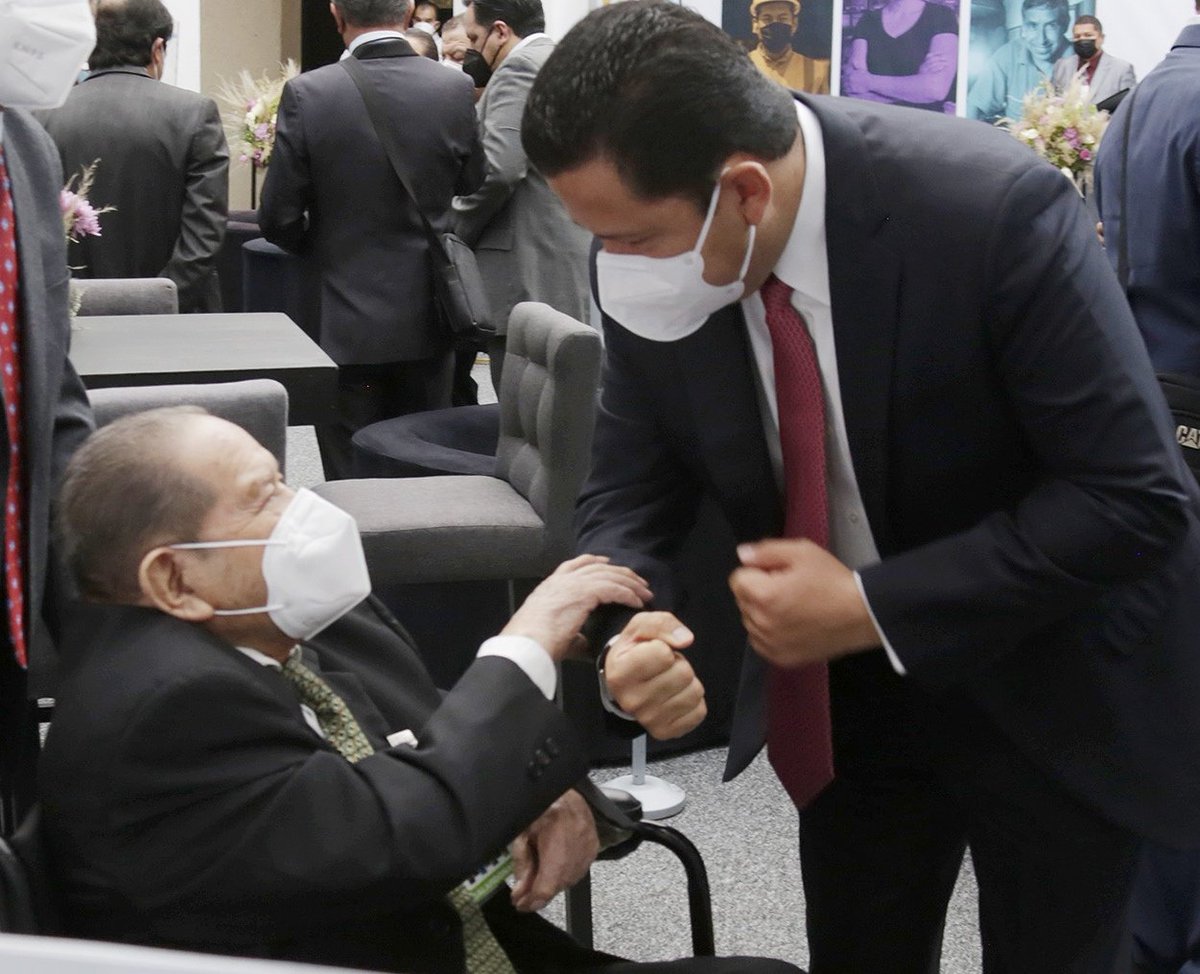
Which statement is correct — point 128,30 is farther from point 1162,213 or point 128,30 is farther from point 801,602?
point 801,602

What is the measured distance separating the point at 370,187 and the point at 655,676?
3.23 m

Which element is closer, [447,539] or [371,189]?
[447,539]

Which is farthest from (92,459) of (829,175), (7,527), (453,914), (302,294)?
(302,294)

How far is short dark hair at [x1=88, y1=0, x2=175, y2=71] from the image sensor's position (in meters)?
4.71

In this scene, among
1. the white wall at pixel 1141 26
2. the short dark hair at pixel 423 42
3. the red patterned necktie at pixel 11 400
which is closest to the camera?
the red patterned necktie at pixel 11 400

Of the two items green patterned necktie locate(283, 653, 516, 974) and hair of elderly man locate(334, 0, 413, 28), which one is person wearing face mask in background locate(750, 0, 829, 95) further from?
green patterned necktie locate(283, 653, 516, 974)

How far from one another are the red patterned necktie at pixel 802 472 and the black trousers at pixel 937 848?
0.10 m

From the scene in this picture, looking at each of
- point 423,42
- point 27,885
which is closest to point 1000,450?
point 27,885

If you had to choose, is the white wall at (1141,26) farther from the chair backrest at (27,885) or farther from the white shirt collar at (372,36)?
the chair backrest at (27,885)

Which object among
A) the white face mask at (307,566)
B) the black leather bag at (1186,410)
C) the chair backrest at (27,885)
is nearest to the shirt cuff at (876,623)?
the white face mask at (307,566)

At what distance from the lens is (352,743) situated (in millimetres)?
1552

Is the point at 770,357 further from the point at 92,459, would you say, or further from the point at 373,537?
the point at 373,537

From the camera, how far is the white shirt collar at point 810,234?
4.62 ft

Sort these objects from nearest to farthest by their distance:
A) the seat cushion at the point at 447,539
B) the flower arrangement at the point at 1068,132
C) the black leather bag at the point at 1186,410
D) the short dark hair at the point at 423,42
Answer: the black leather bag at the point at 1186,410, the seat cushion at the point at 447,539, the flower arrangement at the point at 1068,132, the short dark hair at the point at 423,42
